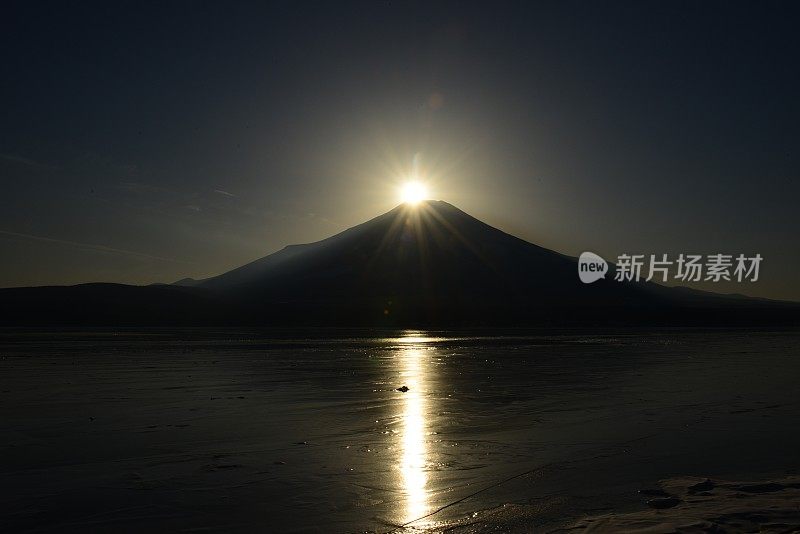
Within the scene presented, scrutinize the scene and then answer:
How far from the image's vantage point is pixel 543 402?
19109mm

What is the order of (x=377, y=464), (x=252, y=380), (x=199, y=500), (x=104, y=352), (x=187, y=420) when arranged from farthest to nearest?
(x=104, y=352) < (x=252, y=380) < (x=187, y=420) < (x=377, y=464) < (x=199, y=500)

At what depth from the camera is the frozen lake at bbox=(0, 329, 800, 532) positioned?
889cm

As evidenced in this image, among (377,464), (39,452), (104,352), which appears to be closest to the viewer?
(377,464)

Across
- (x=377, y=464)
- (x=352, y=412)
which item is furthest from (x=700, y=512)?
(x=352, y=412)

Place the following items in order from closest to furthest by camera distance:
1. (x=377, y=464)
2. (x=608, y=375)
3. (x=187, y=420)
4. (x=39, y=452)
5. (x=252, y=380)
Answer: (x=377, y=464) < (x=39, y=452) < (x=187, y=420) < (x=252, y=380) < (x=608, y=375)

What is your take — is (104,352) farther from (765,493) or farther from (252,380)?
(765,493)

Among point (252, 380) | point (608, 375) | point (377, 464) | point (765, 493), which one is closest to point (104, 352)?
point (252, 380)

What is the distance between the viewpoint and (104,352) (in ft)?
122

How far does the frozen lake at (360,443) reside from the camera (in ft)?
29.2

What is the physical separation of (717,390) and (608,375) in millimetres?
5463

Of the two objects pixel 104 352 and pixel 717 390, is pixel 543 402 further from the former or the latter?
pixel 104 352

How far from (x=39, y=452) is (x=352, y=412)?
7.30 meters

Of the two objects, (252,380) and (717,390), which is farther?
(252,380)

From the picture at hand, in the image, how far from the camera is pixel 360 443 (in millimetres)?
13242
